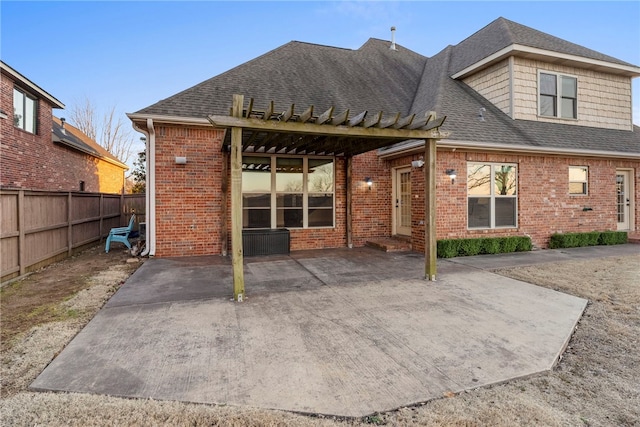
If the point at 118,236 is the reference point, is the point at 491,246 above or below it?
below

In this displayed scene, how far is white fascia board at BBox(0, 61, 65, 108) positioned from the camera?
971 centimetres

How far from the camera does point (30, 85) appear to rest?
11086 mm

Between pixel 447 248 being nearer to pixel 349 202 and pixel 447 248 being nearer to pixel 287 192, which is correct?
pixel 349 202

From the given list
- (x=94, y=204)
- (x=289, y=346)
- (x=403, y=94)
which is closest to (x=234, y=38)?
(x=403, y=94)

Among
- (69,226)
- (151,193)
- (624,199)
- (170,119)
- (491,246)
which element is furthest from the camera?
(624,199)

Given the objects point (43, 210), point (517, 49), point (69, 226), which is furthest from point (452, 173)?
point (69, 226)

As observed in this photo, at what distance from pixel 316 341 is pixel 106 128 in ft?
102

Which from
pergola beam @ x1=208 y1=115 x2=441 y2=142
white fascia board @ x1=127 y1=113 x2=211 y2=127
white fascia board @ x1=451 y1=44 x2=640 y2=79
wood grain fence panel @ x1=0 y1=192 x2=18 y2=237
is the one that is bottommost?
wood grain fence panel @ x1=0 y1=192 x2=18 y2=237

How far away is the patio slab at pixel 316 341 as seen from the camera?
Result: 2.48m

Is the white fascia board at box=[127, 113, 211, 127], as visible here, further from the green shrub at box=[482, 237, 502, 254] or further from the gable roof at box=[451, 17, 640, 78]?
the gable roof at box=[451, 17, 640, 78]

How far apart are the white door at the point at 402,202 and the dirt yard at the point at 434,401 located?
530 cm

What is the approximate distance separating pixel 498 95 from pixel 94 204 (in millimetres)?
13220

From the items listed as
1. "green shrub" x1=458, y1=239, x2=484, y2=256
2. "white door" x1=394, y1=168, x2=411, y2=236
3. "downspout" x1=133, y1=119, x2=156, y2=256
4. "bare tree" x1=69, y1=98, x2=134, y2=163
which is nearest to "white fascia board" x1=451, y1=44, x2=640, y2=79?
"white door" x1=394, y1=168, x2=411, y2=236

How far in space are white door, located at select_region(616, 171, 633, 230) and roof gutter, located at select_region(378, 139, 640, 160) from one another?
2.86 feet
